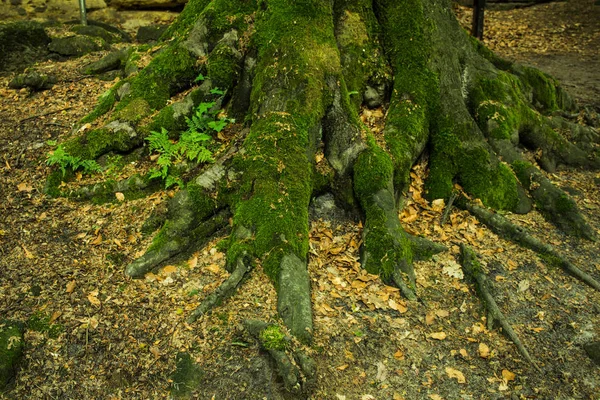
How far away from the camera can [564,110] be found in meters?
9.51

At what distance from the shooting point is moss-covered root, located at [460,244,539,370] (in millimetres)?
4535

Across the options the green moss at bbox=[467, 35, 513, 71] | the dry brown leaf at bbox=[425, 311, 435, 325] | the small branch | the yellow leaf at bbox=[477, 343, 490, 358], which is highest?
the green moss at bbox=[467, 35, 513, 71]

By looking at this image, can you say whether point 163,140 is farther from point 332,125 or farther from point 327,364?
point 327,364

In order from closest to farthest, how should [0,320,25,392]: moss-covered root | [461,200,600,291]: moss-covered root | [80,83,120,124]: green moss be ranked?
1. [0,320,25,392]: moss-covered root
2. [461,200,600,291]: moss-covered root
3. [80,83,120,124]: green moss

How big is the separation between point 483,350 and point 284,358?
6.57ft

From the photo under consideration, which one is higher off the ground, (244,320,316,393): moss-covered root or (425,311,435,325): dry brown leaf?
(244,320,316,393): moss-covered root

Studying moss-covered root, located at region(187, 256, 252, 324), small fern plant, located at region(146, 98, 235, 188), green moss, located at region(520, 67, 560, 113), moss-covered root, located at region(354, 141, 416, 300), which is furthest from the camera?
green moss, located at region(520, 67, 560, 113)

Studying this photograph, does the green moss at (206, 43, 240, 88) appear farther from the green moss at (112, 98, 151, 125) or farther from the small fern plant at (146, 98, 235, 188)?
the green moss at (112, 98, 151, 125)

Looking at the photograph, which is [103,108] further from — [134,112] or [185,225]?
[185,225]

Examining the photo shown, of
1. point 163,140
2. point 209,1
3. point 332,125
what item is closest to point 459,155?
point 332,125

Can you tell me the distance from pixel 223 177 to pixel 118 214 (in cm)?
140

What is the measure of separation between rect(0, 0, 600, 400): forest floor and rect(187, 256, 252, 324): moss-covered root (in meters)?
0.10

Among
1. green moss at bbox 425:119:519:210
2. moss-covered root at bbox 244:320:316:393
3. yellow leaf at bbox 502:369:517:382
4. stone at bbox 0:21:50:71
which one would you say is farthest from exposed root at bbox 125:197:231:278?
stone at bbox 0:21:50:71

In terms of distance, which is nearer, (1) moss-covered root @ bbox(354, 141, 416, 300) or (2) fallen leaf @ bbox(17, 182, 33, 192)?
(1) moss-covered root @ bbox(354, 141, 416, 300)
